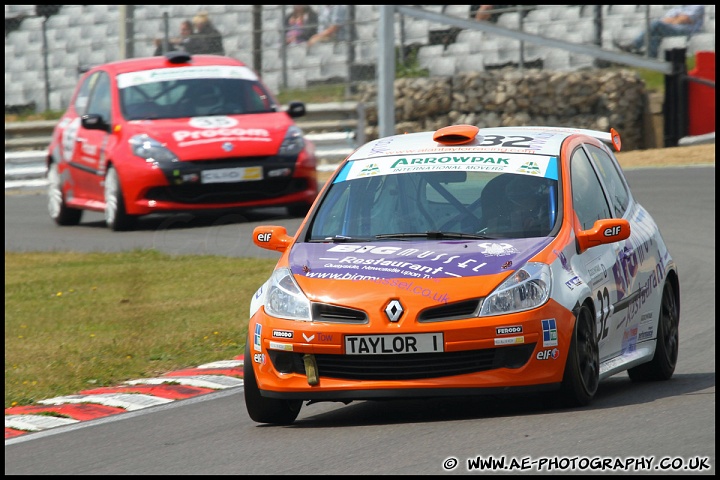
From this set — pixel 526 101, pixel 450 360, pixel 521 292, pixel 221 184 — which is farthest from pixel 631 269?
pixel 526 101

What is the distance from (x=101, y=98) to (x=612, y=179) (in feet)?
31.9

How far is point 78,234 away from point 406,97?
988cm

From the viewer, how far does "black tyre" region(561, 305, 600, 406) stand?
6879 mm

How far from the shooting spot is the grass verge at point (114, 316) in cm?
928

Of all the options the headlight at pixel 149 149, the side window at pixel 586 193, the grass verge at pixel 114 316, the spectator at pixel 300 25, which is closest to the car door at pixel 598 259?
the side window at pixel 586 193

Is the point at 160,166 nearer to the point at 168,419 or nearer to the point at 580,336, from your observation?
the point at 168,419

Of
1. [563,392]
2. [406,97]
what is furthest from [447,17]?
[563,392]

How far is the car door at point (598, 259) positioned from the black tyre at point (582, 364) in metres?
0.13

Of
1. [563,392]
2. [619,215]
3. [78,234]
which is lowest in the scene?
[78,234]

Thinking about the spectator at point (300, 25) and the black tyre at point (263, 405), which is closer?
the black tyre at point (263, 405)

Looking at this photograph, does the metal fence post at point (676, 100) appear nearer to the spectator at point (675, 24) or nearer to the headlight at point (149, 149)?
the spectator at point (675, 24)

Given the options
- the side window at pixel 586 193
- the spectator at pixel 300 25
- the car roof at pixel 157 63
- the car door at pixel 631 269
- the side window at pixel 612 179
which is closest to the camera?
the car door at pixel 631 269

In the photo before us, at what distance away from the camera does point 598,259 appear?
754cm

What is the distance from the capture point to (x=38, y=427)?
7.73m
